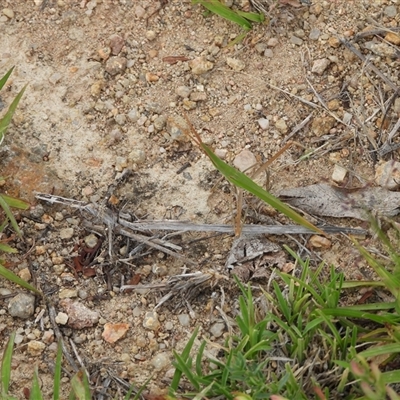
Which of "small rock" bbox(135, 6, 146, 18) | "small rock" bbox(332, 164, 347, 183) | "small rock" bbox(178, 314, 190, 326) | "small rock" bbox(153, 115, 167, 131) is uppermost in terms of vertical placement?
"small rock" bbox(135, 6, 146, 18)

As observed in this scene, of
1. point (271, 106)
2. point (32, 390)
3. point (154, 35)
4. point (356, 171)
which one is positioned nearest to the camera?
point (32, 390)

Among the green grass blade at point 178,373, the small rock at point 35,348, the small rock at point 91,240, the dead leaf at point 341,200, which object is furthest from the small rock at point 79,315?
the dead leaf at point 341,200

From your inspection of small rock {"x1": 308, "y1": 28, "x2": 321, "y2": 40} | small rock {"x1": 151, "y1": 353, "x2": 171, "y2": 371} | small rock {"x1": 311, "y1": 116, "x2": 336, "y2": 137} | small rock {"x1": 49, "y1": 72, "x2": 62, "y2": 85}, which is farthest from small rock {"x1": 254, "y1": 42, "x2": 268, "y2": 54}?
small rock {"x1": 151, "y1": 353, "x2": 171, "y2": 371}

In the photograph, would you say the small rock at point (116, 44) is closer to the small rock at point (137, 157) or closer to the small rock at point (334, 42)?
the small rock at point (137, 157)

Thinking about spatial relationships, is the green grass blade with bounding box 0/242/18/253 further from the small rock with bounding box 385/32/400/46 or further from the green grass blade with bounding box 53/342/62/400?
the small rock with bounding box 385/32/400/46

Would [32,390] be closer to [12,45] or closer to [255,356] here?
[255,356]

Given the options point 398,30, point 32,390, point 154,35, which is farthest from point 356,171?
point 32,390
